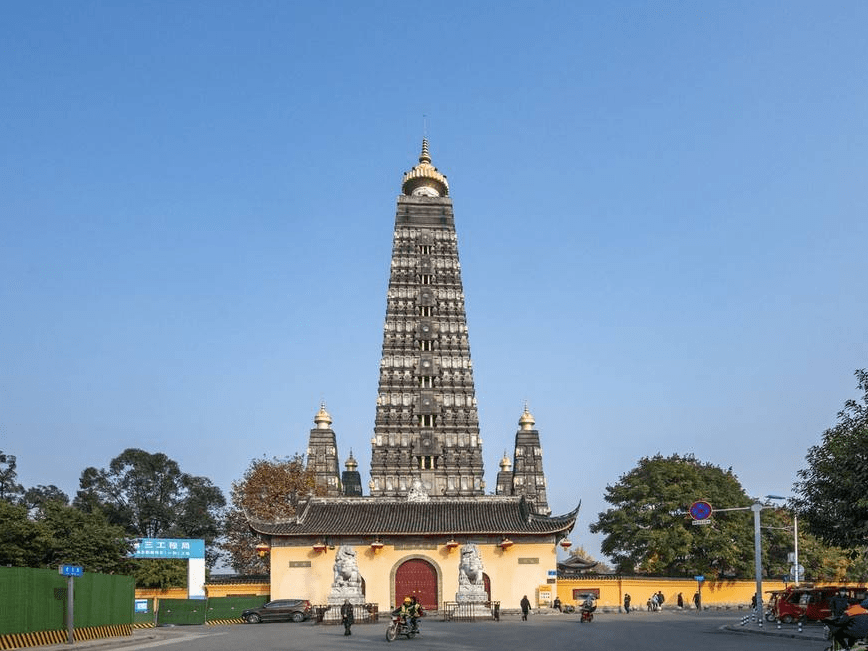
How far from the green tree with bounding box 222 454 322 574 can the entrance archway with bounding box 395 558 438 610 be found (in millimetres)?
21314

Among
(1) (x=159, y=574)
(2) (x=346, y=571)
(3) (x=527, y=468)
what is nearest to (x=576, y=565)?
(3) (x=527, y=468)

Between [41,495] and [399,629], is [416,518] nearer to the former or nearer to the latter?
[399,629]

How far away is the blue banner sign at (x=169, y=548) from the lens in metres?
50.4

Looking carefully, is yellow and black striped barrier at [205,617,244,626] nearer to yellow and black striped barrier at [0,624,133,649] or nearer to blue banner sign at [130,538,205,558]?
blue banner sign at [130,538,205,558]

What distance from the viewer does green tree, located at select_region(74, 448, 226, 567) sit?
95562mm

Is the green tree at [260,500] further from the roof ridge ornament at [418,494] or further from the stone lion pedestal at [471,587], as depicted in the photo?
the stone lion pedestal at [471,587]

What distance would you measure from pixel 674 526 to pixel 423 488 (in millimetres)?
19067

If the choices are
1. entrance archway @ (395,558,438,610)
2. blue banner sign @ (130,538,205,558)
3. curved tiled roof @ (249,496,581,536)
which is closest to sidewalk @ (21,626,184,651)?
blue banner sign @ (130,538,205,558)

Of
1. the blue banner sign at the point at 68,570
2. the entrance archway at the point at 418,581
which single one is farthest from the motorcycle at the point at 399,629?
the entrance archway at the point at 418,581

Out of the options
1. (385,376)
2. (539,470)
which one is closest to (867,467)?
(385,376)

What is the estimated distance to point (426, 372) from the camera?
68938 mm

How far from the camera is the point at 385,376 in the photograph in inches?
2704

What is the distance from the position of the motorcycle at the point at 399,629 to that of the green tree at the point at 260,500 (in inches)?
1720

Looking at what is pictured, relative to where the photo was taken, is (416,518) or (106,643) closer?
(106,643)
